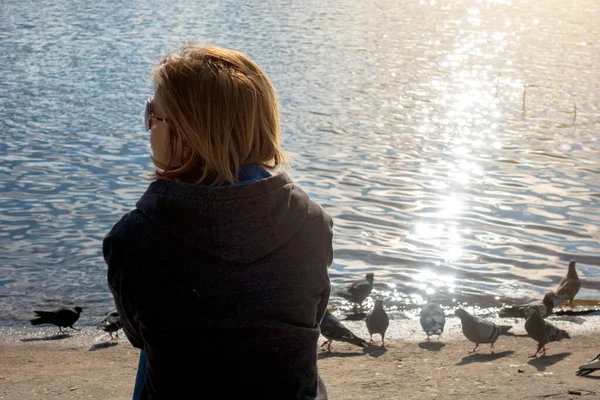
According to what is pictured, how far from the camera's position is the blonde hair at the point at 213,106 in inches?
106

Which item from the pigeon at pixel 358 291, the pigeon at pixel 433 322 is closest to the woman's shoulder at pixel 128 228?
the pigeon at pixel 433 322

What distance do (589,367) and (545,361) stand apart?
2.08 ft

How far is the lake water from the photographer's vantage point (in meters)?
10.5

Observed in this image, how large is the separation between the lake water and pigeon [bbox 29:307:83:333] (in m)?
0.42

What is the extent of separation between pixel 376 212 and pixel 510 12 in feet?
99.8

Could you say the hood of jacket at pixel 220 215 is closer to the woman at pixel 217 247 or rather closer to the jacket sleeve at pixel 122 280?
the woman at pixel 217 247

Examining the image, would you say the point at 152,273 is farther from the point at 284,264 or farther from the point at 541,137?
the point at 541,137

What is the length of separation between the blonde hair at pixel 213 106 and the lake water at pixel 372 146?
2.08ft

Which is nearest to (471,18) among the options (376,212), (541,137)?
(541,137)

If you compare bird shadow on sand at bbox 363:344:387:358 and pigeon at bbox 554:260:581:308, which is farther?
pigeon at bbox 554:260:581:308

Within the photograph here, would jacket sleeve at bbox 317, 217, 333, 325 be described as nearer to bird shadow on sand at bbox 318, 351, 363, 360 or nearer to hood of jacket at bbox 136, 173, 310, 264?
hood of jacket at bbox 136, 173, 310, 264

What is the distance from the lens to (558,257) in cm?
1102

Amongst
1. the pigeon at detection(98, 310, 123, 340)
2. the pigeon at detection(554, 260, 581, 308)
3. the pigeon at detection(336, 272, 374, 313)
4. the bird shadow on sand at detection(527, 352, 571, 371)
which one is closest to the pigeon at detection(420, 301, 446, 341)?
the bird shadow on sand at detection(527, 352, 571, 371)

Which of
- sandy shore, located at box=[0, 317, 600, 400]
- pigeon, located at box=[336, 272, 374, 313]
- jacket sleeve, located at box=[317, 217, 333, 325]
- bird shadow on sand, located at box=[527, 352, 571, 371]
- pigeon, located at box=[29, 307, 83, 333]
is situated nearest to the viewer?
jacket sleeve, located at box=[317, 217, 333, 325]
